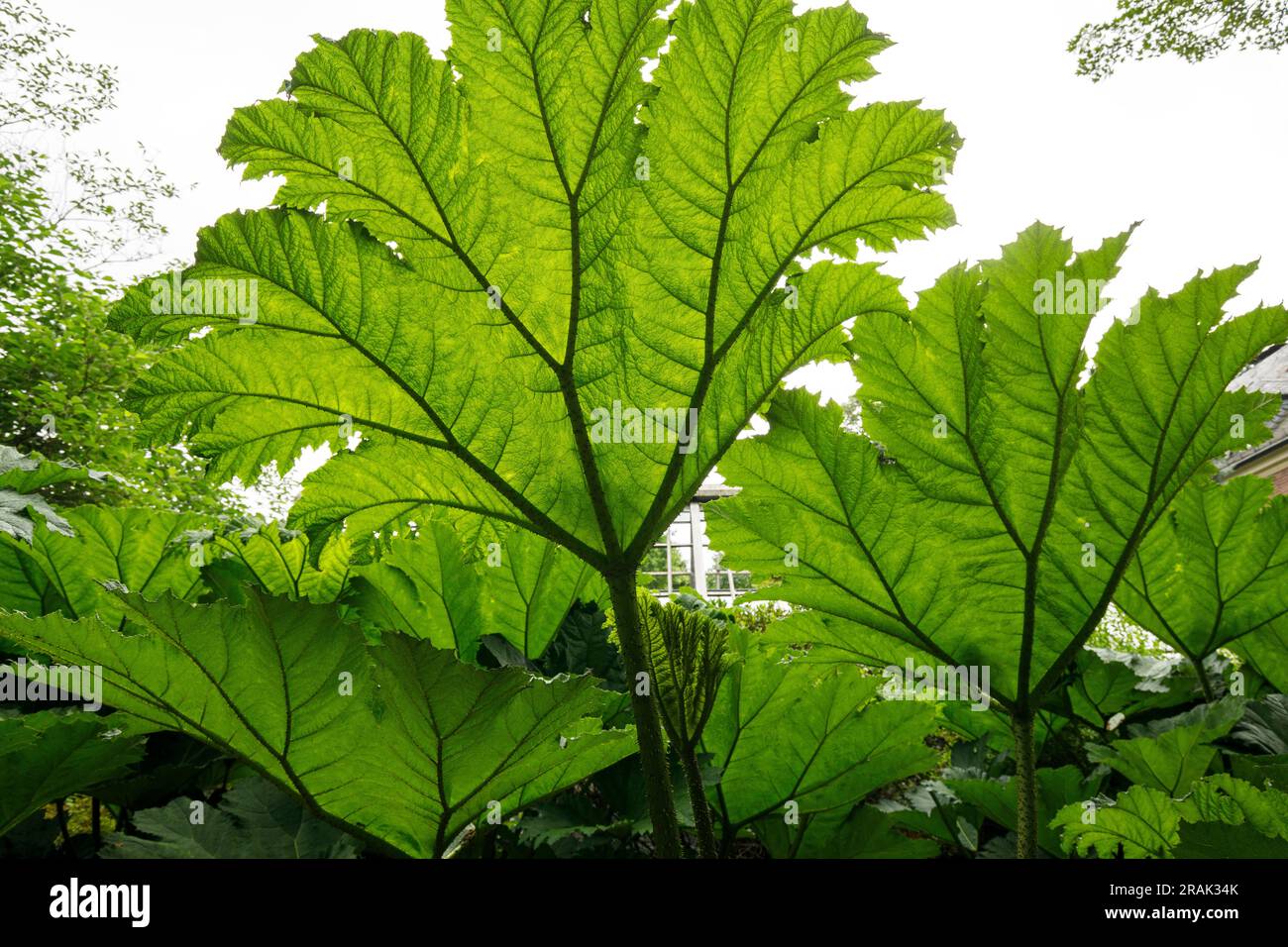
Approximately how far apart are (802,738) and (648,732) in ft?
0.72

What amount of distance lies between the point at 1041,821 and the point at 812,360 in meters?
0.58

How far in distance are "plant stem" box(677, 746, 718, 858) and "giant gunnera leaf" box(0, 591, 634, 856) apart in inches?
4.5

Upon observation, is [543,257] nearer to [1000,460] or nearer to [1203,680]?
[1000,460]

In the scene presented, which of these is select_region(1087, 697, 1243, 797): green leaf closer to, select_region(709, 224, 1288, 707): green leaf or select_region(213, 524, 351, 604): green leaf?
select_region(709, 224, 1288, 707): green leaf

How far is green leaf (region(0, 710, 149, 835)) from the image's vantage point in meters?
0.54

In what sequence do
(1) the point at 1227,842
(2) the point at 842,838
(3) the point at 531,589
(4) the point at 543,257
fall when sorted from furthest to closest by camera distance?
(3) the point at 531,589 < (2) the point at 842,838 < (4) the point at 543,257 < (1) the point at 1227,842

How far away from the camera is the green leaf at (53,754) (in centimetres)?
54

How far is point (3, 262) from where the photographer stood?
855 centimetres

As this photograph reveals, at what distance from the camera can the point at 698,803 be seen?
0.68m

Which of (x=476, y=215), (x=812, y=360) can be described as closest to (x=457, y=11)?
(x=476, y=215)

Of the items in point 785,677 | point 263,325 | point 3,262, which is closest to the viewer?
point 263,325

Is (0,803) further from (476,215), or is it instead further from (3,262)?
(3,262)

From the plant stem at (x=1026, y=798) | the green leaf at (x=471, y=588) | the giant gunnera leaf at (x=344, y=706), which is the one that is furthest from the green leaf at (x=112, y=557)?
the plant stem at (x=1026, y=798)

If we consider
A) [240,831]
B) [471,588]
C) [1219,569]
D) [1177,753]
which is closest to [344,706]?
[240,831]
